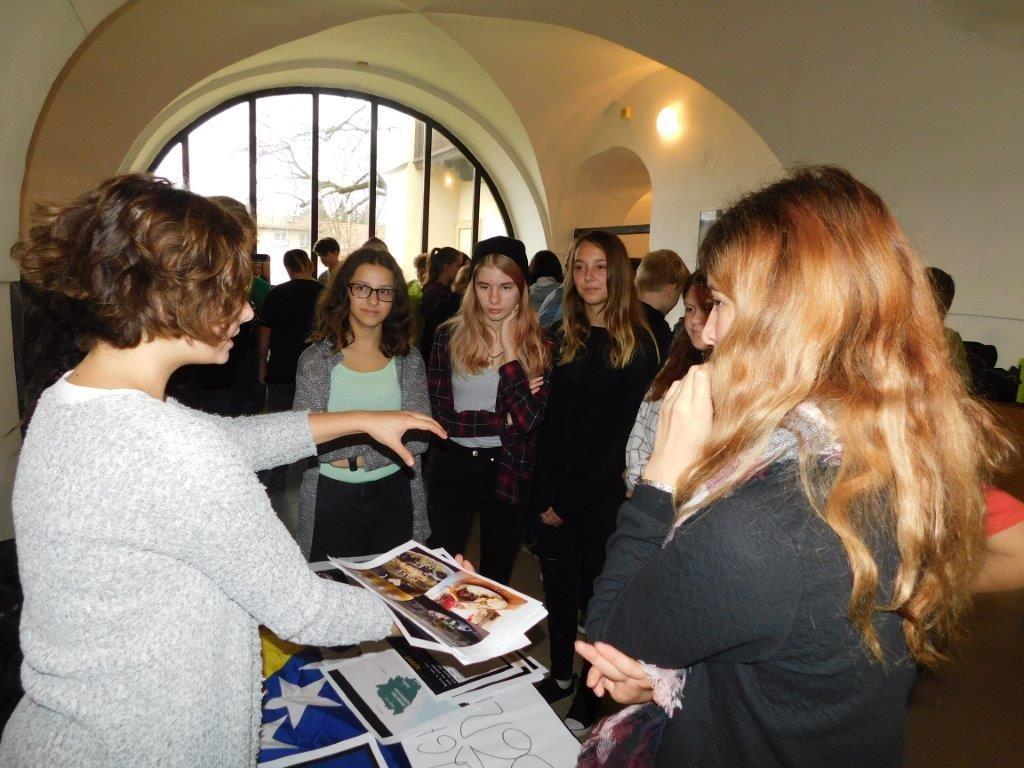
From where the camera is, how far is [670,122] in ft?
24.4

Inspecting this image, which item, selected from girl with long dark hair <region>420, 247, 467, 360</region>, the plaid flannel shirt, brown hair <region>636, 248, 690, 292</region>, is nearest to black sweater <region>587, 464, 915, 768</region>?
the plaid flannel shirt

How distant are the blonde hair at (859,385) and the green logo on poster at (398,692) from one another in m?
0.78

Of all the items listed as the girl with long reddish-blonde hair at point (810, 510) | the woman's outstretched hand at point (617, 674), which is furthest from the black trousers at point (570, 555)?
→ the girl with long reddish-blonde hair at point (810, 510)

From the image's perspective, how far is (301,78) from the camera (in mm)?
8922

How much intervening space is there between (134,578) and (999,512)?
1.41 m

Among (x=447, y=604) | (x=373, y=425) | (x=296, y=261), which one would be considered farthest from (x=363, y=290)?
(x=296, y=261)

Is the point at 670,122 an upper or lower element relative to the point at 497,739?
upper

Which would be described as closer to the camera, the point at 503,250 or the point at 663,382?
the point at 663,382

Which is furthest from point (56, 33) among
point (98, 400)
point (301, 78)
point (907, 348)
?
point (301, 78)

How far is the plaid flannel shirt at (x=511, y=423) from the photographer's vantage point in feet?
7.40

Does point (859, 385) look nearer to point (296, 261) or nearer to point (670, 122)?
point (296, 261)

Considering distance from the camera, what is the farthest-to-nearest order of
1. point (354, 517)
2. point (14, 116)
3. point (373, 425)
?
point (14, 116), point (354, 517), point (373, 425)

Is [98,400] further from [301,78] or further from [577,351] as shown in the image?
[301,78]

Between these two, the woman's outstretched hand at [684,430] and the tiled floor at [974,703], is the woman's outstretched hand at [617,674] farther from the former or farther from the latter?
the tiled floor at [974,703]
